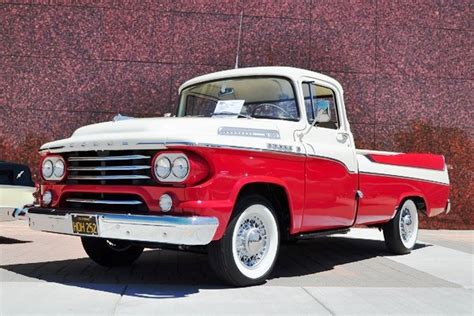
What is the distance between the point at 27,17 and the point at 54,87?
4.96 feet

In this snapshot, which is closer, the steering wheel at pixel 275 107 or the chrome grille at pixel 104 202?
the chrome grille at pixel 104 202

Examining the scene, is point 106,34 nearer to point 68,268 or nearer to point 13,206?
point 13,206

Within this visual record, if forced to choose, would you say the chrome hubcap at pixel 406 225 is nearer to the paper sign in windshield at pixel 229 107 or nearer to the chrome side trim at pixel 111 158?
the paper sign in windshield at pixel 229 107

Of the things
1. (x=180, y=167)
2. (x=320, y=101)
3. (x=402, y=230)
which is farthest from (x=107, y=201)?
(x=402, y=230)

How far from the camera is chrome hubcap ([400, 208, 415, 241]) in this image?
8047mm

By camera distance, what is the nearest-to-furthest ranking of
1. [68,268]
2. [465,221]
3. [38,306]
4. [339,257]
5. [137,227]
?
A: [38,306] → [137,227] → [68,268] → [339,257] → [465,221]

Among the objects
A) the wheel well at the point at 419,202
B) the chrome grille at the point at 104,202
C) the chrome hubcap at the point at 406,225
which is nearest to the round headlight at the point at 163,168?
the chrome grille at the point at 104,202

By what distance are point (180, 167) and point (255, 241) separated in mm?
1104

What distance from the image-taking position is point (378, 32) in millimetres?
12188

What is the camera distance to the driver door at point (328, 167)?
234 inches

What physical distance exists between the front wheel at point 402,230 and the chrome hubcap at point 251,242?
2960 millimetres

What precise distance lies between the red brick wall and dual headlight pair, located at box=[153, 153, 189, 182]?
6.78m

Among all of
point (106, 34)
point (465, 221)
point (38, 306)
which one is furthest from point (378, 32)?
point (38, 306)

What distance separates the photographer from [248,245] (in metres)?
5.31
